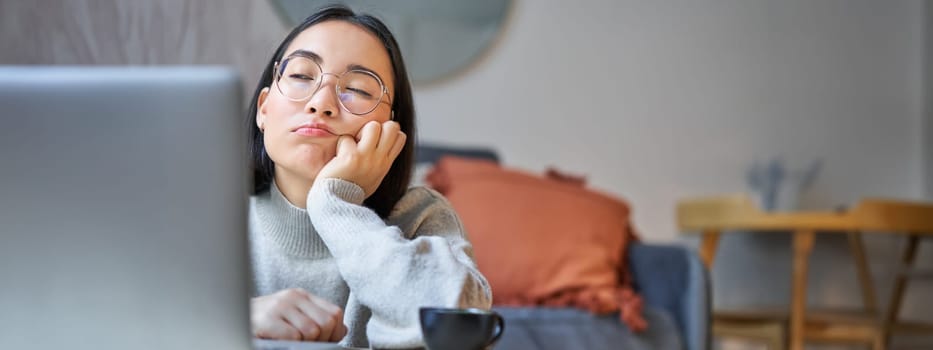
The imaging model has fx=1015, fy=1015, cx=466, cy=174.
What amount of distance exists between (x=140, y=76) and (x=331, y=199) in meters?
0.23

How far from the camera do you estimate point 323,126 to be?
735 millimetres

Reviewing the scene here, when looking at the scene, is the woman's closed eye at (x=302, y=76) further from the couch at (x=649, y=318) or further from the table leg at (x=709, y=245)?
the table leg at (x=709, y=245)

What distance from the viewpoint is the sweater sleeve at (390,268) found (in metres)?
0.64

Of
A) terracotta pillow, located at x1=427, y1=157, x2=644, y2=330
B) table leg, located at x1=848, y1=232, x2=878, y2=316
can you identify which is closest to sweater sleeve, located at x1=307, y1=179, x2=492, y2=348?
terracotta pillow, located at x1=427, y1=157, x2=644, y2=330

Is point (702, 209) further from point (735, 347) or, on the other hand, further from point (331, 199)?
point (331, 199)

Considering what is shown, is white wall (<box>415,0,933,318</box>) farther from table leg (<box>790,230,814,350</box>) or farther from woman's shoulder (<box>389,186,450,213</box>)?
woman's shoulder (<box>389,186,450,213</box>)

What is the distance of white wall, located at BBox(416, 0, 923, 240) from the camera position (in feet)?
9.04

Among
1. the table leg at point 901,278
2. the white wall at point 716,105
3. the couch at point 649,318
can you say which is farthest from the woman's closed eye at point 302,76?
the table leg at point 901,278

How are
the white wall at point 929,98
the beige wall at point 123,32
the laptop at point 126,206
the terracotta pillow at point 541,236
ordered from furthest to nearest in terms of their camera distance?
the white wall at point 929,98, the terracotta pillow at point 541,236, the beige wall at point 123,32, the laptop at point 126,206

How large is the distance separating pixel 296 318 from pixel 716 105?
2550mm

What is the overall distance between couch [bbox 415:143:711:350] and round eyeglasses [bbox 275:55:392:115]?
960 mm

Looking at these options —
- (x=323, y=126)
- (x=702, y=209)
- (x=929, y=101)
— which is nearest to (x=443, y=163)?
(x=702, y=209)

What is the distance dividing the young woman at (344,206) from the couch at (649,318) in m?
0.93

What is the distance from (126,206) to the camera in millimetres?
489
